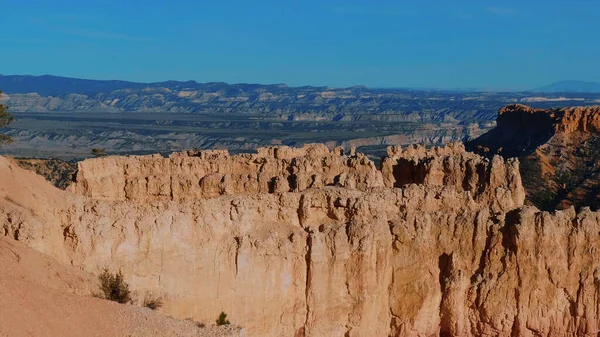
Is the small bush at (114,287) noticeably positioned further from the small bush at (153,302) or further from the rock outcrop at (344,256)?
the small bush at (153,302)

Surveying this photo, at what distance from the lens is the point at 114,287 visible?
2184 cm

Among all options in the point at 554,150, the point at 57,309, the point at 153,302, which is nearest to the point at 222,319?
the point at 153,302

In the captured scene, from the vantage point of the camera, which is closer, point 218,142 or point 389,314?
point 389,314

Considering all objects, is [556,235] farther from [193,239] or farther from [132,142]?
[132,142]

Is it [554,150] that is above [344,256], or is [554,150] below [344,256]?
below

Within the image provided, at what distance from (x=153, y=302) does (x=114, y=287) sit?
1.57 m

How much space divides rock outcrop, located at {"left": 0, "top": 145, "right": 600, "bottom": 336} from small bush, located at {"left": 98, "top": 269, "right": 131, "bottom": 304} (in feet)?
1.44

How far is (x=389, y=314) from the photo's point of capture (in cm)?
2698

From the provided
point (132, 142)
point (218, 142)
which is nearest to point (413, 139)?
point (218, 142)

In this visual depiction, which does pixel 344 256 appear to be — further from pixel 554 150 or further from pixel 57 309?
pixel 554 150

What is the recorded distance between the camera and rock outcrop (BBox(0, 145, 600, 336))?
2347 cm

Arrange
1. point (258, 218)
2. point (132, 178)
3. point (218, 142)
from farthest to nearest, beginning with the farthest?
point (218, 142)
point (132, 178)
point (258, 218)

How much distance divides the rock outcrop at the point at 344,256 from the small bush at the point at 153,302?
0.98 feet

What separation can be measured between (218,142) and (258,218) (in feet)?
416
